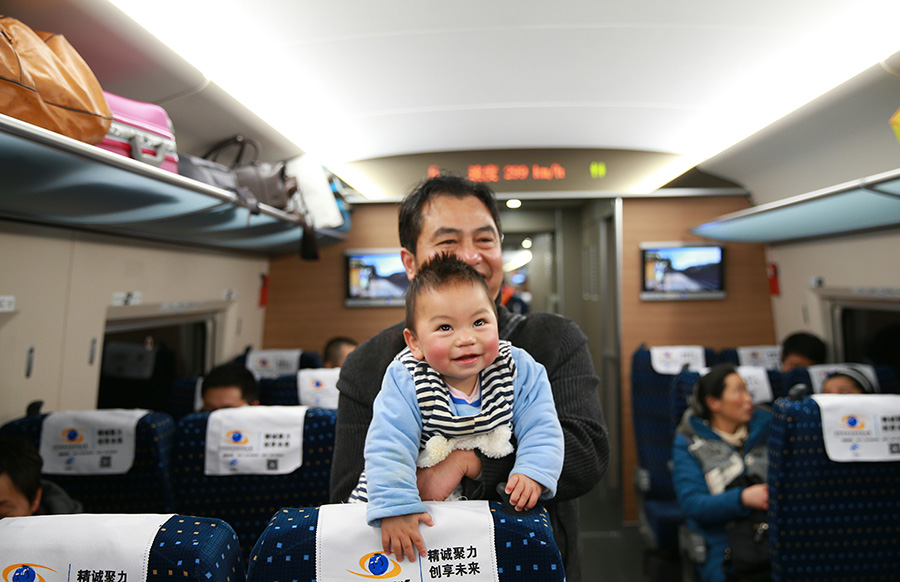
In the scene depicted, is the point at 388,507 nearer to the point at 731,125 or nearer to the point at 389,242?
the point at 731,125

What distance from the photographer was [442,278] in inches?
48.9

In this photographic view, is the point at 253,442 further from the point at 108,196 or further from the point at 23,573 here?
the point at 108,196

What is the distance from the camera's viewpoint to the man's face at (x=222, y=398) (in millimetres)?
3000

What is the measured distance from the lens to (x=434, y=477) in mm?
1167

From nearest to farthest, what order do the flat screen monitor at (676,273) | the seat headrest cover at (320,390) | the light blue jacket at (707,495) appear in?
the light blue jacket at (707,495)
the seat headrest cover at (320,390)
the flat screen monitor at (676,273)

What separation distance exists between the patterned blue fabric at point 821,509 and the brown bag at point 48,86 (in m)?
2.59

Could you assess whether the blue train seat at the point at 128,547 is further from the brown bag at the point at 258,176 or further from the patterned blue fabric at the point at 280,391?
the brown bag at the point at 258,176

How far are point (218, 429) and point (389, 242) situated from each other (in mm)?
3284

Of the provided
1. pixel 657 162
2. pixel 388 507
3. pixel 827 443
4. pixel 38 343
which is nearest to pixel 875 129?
pixel 827 443

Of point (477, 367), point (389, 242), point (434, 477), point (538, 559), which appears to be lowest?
point (538, 559)

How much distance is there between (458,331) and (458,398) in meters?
0.17

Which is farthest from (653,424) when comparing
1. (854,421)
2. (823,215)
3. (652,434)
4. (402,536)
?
(402,536)

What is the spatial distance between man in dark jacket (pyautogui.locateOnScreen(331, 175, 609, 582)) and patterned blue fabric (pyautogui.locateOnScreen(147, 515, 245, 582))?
31cm

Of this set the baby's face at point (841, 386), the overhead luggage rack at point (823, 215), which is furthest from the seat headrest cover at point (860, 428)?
the baby's face at point (841, 386)
